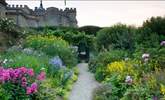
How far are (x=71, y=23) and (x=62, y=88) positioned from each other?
111 feet

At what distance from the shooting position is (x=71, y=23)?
48.7 meters

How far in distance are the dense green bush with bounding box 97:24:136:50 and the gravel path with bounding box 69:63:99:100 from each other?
2927 millimetres

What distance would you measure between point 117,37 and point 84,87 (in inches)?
338

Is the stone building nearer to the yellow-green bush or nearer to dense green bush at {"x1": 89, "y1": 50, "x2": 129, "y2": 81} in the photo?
dense green bush at {"x1": 89, "y1": 50, "x2": 129, "y2": 81}

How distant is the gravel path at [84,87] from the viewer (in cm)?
1452

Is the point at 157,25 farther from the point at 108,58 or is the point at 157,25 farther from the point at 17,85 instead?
the point at 17,85

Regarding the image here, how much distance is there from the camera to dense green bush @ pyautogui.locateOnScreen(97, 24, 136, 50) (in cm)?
2379

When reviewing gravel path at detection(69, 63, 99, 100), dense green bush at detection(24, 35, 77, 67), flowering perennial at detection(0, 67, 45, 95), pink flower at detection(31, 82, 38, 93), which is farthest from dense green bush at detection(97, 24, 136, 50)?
pink flower at detection(31, 82, 38, 93)

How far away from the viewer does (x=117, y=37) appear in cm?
2486

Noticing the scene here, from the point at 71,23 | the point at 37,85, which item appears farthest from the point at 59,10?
the point at 37,85

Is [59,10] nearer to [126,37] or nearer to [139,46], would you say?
[126,37]

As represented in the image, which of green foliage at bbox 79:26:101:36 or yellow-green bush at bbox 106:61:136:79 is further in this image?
green foliage at bbox 79:26:101:36

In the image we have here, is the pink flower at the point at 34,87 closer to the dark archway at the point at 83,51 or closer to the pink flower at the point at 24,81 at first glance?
the pink flower at the point at 24,81

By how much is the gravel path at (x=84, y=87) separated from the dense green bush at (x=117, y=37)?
2927mm
